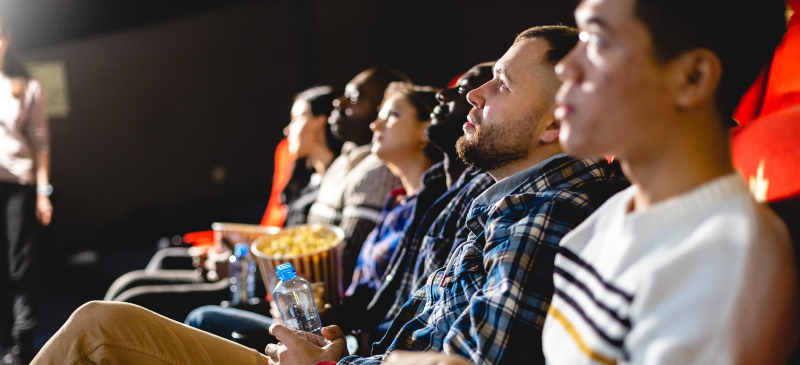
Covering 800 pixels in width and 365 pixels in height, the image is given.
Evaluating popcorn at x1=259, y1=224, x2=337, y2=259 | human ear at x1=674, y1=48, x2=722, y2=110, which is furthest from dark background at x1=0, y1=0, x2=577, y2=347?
human ear at x1=674, y1=48, x2=722, y2=110

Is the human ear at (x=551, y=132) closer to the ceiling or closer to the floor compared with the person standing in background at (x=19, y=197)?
closer to the ceiling

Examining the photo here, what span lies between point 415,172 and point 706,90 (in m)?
1.31

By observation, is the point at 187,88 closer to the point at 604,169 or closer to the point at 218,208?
the point at 218,208

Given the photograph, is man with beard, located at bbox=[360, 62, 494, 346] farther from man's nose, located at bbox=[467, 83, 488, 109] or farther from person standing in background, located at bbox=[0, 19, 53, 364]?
person standing in background, located at bbox=[0, 19, 53, 364]

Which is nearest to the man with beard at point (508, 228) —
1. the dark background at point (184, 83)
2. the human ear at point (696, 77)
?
the human ear at point (696, 77)

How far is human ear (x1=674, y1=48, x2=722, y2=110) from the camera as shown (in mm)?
626

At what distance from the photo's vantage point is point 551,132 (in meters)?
1.17

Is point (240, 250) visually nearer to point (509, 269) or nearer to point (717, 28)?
point (509, 269)

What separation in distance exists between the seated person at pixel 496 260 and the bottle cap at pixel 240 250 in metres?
0.84

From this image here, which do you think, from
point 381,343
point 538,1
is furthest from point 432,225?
point 538,1

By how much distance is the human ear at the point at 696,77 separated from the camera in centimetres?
63

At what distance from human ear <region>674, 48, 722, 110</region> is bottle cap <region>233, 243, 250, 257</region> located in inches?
68.1

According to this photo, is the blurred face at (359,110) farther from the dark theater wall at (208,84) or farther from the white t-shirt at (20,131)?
the dark theater wall at (208,84)

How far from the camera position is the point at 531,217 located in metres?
0.97
